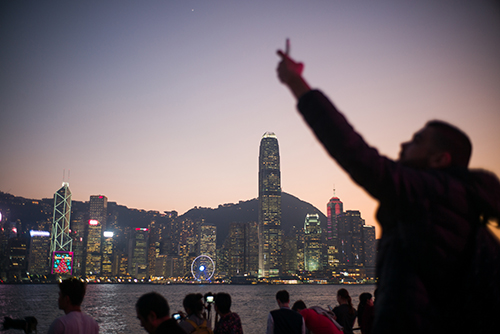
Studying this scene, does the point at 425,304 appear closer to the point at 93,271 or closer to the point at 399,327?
the point at 399,327

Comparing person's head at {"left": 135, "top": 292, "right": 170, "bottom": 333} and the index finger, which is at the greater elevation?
the index finger

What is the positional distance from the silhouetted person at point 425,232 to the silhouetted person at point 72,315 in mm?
3486

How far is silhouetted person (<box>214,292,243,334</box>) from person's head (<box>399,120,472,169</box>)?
5.09 meters

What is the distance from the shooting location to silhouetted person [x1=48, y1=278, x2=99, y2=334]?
158 inches

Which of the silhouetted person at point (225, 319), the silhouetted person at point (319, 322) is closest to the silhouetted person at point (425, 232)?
the silhouetted person at point (319, 322)

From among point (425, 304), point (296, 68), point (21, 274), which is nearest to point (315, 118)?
point (296, 68)

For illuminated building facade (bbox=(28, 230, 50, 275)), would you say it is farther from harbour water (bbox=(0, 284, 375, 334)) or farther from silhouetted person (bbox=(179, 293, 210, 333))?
silhouetted person (bbox=(179, 293, 210, 333))

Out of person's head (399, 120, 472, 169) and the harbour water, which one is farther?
the harbour water

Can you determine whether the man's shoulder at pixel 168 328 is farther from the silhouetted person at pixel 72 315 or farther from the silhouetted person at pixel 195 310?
the silhouetted person at pixel 195 310

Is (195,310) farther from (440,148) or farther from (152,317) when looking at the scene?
(440,148)

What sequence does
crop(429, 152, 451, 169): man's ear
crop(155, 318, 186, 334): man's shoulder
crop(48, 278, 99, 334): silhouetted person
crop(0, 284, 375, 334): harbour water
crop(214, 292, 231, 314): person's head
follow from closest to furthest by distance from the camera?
1. crop(429, 152, 451, 169): man's ear
2. crop(155, 318, 186, 334): man's shoulder
3. crop(48, 278, 99, 334): silhouetted person
4. crop(214, 292, 231, 314): person's head
5. crop(0, 284, 375, 334): harbour water

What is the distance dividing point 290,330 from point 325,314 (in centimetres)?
68

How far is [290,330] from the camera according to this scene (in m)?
6.02

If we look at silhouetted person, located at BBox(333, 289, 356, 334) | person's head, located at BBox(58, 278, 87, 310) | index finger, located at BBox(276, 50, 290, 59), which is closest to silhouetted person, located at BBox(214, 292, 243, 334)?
person's head, located at BBox(58, 278, 87, 310)
